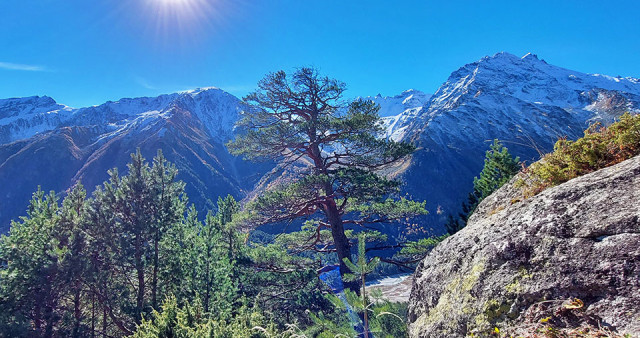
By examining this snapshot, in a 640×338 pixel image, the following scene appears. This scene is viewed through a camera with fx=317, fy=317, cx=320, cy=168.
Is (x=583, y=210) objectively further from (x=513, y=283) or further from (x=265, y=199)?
(x=265, y=199)

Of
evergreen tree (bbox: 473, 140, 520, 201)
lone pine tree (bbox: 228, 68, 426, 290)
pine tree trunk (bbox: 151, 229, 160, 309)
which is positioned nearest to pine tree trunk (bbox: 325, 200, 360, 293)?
lone pine tree (bbox: 228, 68, 426, 290)

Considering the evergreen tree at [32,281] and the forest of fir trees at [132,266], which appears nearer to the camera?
the forest of fir trees at [132,266]

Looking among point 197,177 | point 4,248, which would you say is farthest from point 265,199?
point 197,177

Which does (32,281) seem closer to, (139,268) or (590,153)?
(139,268)

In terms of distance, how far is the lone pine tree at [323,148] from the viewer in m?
10.7

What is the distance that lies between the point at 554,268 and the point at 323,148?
31.7ft

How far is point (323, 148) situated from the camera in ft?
38.2

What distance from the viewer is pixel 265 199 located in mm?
10414

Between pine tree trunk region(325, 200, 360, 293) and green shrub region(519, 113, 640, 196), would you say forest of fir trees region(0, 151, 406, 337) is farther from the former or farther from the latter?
green shrub region(519, 113, 640, 196)

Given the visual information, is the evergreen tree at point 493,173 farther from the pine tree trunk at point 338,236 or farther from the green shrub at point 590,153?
the green shrub at point 590,153

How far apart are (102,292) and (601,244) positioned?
1889 centimetres

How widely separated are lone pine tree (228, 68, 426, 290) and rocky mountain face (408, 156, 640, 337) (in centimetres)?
729

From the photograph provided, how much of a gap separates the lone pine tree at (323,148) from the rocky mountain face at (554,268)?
729 centimetres

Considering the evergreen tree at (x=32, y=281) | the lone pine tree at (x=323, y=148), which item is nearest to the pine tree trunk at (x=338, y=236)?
the lone pine tree at (x=323, y=148)
